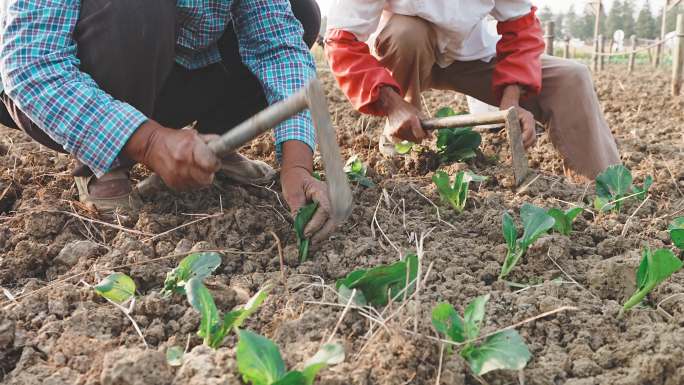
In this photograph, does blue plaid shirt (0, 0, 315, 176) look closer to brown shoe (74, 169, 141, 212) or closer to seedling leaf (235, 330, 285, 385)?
brown shoe (74, 169, 141, 212)

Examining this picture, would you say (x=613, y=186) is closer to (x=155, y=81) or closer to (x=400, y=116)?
(x=400, y=116)

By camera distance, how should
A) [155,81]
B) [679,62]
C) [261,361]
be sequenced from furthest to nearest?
1. [679,62]
2. [155,81]
3. [261,361]

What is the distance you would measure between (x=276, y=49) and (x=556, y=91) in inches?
53.2

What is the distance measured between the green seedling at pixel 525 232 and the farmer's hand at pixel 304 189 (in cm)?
48

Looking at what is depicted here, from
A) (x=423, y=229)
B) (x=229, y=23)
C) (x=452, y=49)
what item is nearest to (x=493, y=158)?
(x=452, y=49)

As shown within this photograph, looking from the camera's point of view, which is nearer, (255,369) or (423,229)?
(255,369)

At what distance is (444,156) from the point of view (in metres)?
2.96

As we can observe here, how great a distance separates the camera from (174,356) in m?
1.35

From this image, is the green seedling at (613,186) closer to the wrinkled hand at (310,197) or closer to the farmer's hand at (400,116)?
the farmer's hand at (400,116)

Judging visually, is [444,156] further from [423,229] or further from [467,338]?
[467,338]

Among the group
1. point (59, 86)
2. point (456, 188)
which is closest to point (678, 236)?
point (456, 188)

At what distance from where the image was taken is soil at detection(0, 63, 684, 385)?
4.40 ft

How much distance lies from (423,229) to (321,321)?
0.67 metres

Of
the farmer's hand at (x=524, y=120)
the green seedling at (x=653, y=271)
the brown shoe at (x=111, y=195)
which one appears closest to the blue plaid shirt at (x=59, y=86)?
the brown shoe at (x=111, y=195)
